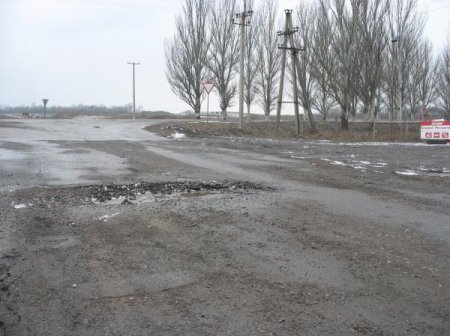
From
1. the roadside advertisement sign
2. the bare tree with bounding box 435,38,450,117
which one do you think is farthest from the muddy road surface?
the bare tree with bounding box 435,38,450,117

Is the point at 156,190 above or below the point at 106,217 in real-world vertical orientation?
above

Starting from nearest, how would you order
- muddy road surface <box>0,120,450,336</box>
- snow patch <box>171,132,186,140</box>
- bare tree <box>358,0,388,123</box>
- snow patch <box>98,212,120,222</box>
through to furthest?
muddy road surface <box>0,120,450,336</box> < snow patch <box>98,212,120,222</box> < snow patch <box>171,132,186,140</box> < bare tree <box>358,0,388,123</box>

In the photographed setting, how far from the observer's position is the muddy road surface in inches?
125

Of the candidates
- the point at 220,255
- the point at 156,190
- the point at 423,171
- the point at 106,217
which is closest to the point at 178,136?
the point at 423,171

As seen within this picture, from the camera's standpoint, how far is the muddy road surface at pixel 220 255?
318 cm

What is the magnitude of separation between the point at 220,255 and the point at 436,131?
19.5m

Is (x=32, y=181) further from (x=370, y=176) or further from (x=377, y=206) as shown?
(x=370, y=176)

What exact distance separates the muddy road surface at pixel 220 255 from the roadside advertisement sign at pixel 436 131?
13.2 metres

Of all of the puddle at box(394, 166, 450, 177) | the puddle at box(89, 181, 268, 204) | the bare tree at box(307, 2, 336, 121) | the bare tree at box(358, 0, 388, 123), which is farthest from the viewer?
the bare tree at box(307, 2, 336, 121)

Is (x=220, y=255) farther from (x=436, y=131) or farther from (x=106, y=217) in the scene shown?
(x=436, y=131)

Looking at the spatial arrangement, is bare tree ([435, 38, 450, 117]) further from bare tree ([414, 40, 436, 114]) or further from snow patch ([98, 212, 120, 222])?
snow patch ([98, 212, 120, 222])

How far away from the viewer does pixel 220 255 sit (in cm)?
452

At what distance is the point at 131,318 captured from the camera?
3158 millimetres

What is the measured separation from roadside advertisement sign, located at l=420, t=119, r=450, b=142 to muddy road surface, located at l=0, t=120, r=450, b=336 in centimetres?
1319
